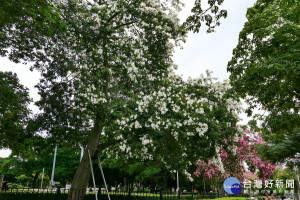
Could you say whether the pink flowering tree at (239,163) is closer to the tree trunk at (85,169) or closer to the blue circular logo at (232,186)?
the blue circular logo at (232,186)

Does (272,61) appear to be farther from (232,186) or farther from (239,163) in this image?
(239,163)

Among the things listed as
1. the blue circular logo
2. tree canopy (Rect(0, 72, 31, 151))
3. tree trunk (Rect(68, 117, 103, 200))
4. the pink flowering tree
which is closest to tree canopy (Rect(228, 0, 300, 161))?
the blue circular logo

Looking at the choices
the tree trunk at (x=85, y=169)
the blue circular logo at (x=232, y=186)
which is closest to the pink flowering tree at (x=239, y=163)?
the blue circular logo at (x=232, y=186)

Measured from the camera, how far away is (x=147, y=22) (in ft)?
38.2

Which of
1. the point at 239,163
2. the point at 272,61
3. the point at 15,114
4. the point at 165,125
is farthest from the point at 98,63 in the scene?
the point at 239,163

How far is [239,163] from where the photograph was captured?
23.0 meters

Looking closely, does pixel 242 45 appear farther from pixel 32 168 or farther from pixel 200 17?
pixel 32 168

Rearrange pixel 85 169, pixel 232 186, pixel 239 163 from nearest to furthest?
pixel 232 186 < pixel 85 169 < pixel 239 163

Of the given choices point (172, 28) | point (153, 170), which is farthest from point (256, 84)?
point (153, 170)

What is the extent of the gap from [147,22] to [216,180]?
21.9m

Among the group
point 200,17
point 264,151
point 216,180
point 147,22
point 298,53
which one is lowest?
point 216,180

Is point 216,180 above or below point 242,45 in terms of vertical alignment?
below

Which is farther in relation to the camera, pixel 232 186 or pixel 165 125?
pixel 165 125

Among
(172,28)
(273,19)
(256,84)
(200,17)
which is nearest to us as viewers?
(200,17)
